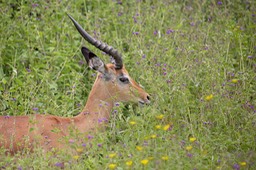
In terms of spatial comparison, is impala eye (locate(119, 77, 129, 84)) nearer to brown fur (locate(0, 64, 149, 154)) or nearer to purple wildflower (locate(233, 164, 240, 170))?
brown fur (locate(0, 64, 149, 154))

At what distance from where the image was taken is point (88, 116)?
→ 7391mm

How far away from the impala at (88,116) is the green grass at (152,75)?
0.20 m

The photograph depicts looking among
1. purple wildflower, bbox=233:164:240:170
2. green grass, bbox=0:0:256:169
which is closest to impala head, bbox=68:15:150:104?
green grass, bbox=0:0:256:169

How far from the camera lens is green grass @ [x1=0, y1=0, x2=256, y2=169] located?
6.05 meters

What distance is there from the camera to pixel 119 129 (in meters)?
7.45

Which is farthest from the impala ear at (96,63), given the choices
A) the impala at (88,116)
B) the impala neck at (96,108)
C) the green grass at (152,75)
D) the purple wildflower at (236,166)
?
the purple wildflower at (236,166)

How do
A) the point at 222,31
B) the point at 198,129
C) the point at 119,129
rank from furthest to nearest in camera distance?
1. the point at 222,31
2. the point at 119,129
3. the point at 198,129

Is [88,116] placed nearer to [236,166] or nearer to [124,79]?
[124,79]

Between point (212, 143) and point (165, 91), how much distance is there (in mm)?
1325

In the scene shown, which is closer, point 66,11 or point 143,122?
point 143,122

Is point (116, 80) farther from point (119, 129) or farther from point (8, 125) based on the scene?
point (8, 125)

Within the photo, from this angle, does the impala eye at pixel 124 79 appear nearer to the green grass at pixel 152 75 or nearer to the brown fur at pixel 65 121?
the brown fur at pixel 65 121

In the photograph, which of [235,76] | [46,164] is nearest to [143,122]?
[46,164]

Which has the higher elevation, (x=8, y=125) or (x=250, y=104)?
(x=250, y=104)
